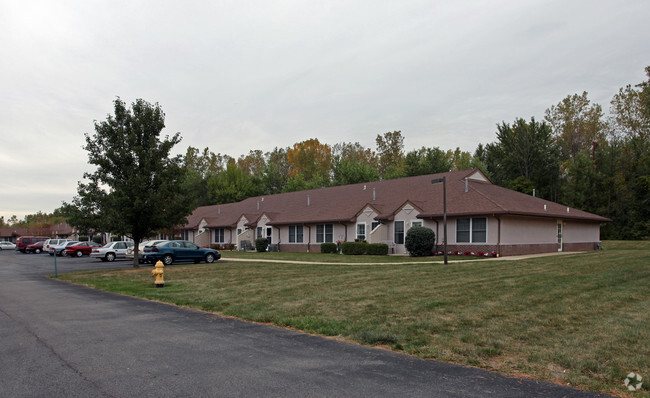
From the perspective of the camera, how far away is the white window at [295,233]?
3997 centimetres

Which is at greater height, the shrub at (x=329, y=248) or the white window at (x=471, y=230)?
the white window at (x=471, y=230)

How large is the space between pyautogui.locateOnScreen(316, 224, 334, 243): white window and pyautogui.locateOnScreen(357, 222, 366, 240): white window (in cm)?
287

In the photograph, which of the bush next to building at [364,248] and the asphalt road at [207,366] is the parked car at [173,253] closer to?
the bush next to building at [364,248]

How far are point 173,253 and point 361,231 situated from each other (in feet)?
46.7

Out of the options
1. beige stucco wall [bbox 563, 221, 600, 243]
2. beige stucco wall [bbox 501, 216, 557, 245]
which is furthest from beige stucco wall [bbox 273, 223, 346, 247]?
beige stucco wall [bbox 563, 221, 600, 243]

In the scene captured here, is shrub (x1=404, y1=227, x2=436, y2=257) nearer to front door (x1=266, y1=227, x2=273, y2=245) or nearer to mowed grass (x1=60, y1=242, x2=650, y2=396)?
mowed grass (x1=60, y1=242, x2=650, y2=396)

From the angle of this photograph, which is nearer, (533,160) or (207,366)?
(207,366)

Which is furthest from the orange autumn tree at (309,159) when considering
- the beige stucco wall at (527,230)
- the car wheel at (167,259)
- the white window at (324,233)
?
the car wheel at (167,259)

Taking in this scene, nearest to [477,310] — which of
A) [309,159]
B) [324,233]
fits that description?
[324,233]

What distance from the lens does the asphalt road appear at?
5.26 meters

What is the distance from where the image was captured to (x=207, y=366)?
20.4 ft

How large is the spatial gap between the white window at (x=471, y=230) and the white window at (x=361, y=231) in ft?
25.7

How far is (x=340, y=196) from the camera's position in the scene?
4188cm

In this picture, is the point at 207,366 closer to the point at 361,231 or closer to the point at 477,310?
the point at 477,310
